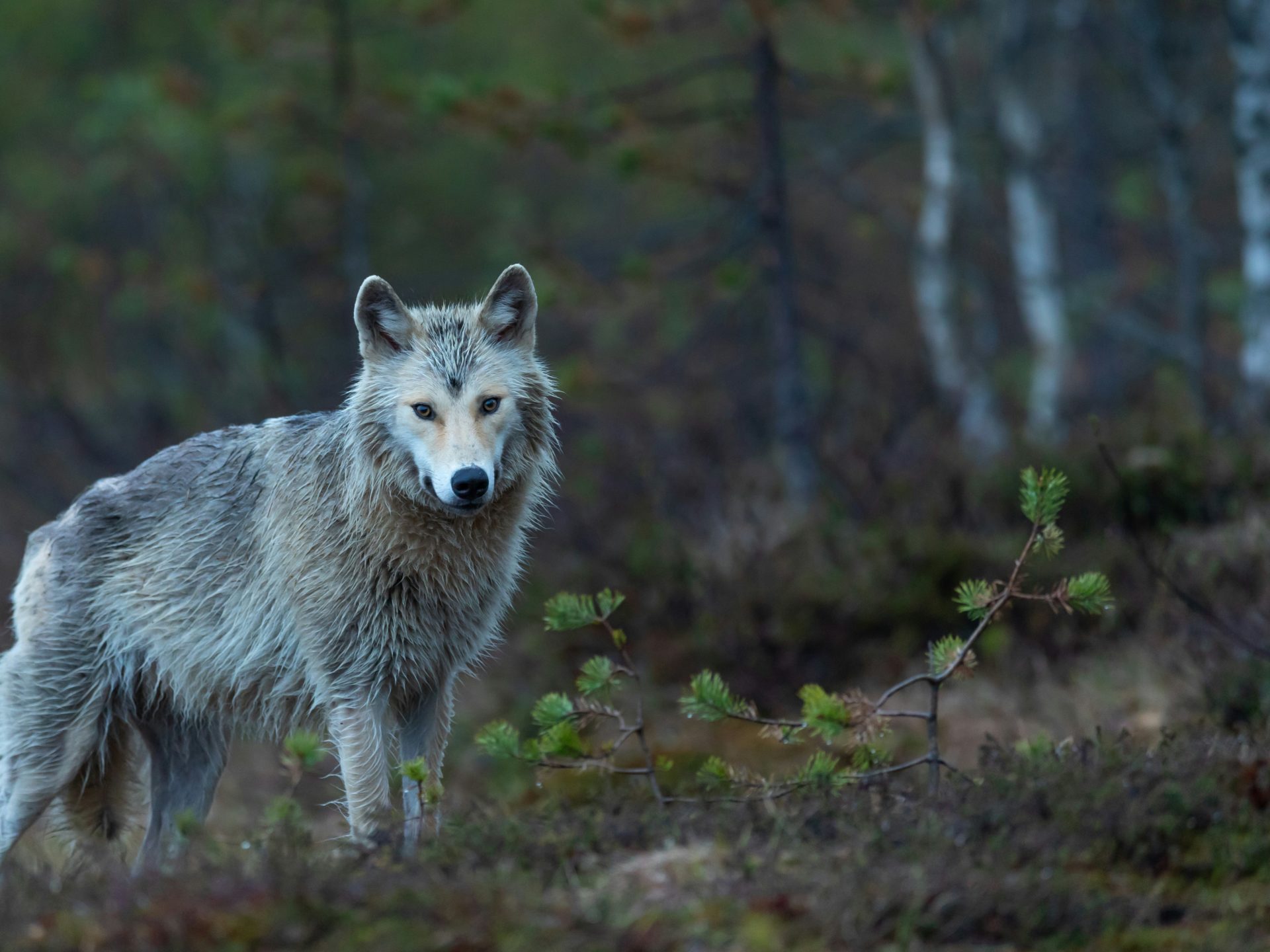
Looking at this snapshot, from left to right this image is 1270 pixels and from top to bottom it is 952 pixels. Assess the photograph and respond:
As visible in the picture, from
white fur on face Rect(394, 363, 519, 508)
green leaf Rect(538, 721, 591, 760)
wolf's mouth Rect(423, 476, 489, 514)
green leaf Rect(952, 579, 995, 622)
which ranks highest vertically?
white fur on face Rect(394, 363, 519, 508)

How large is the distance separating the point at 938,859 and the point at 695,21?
9619mm

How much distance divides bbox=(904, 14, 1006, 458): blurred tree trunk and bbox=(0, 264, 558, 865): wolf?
8.80 meters

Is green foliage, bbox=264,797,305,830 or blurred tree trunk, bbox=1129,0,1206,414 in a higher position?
blurred tree trunk, bbox=1129,0,1206,414

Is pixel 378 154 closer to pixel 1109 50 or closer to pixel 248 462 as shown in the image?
pixel 1109 50

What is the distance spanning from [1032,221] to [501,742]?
40.0ft

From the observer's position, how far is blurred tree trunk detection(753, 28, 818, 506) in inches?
456

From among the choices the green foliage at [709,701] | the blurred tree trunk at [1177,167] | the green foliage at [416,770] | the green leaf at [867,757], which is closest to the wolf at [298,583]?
the green foliage at [416,770]

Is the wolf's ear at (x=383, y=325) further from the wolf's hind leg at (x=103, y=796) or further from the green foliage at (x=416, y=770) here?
the wolf's hind leg at (x=103, y=796)

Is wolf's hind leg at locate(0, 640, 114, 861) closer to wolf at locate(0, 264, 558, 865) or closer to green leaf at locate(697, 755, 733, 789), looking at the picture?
wolf at locate(0, 264, 558, 865)

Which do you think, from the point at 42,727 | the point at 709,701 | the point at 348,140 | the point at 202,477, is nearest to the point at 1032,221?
the point at 348,140

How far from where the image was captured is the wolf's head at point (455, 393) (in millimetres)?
4863

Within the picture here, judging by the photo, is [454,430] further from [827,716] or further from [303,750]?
[827,716]

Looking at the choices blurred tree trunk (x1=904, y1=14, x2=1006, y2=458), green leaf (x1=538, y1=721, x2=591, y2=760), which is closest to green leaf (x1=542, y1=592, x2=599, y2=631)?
green leaf (x1=538, y1=721, x2=591, y2=760)

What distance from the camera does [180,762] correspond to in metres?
5.94
